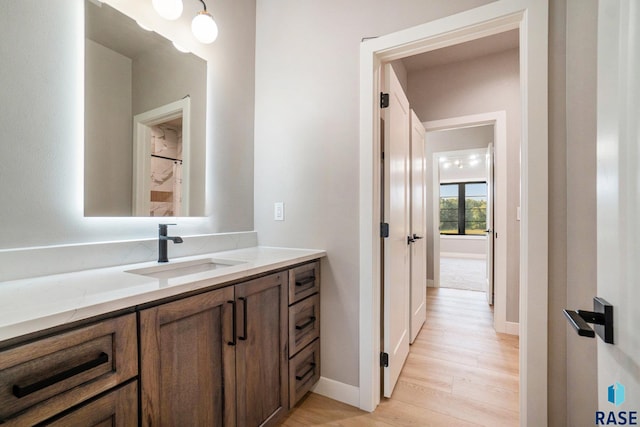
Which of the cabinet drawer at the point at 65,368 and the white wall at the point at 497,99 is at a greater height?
the white wall at the point at 497,99

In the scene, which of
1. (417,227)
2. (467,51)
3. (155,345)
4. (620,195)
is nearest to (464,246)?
(417,227)

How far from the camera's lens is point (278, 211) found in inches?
79.6

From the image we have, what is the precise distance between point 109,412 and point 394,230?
→ 1583mm

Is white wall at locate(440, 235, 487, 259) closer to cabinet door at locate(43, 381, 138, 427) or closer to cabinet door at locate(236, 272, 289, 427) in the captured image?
cabinet door at locate(236, 272, 289, 427)

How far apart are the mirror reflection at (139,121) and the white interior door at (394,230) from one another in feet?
3.94

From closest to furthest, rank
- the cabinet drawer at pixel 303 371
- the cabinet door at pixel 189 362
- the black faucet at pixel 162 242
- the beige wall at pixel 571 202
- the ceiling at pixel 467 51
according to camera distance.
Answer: the cabinet door at pixel 189 362, the beige wall at pixel 571 202, the black faucet at pixel 162 242, the cabinet drawer at pixel 303 371, the ceiling at pixel 467 51

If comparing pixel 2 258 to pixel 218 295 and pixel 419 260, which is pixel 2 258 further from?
pixel 419 260

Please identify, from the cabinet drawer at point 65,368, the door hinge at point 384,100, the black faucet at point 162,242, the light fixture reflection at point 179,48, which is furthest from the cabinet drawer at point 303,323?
the light fixture reflection at point 179,48

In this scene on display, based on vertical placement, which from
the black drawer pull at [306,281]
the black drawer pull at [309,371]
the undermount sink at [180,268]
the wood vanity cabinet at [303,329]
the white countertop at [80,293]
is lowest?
the black drawer pull at [309,371]

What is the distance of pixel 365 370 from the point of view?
1.67 meters

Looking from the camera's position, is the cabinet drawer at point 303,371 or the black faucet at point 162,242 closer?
the black faucet at point 162,242

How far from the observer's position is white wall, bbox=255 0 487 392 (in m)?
1.74

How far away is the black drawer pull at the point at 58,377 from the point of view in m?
0.61

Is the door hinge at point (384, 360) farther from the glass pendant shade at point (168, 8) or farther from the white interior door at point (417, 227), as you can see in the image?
the glass pendant shade at point (168, 8)
